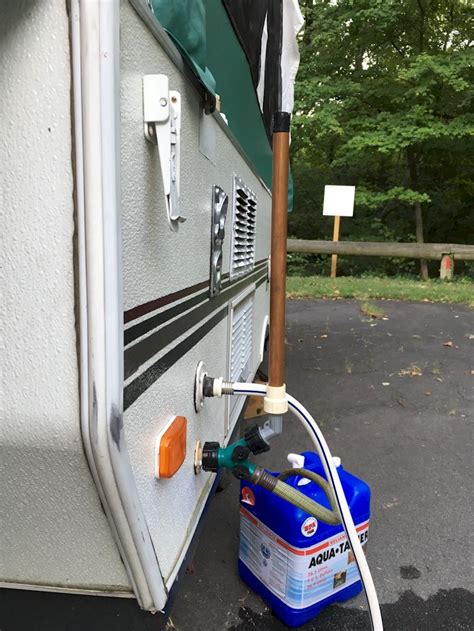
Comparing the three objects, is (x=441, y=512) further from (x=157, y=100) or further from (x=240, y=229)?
(x=157, y=100)

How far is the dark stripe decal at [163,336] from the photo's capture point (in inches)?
38.5

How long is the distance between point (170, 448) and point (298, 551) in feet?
2.96

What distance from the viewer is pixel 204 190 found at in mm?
1491

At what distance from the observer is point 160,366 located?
3.79ft

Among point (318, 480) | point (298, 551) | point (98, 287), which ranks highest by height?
point (98, 287)

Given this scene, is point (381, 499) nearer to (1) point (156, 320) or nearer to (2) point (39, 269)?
(1) point (156, 320)

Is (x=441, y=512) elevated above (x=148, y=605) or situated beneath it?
situated beneath

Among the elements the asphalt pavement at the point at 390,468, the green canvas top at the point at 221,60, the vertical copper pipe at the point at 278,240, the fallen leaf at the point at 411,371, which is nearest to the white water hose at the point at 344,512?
the vertical copper pipe at the point at 278,240

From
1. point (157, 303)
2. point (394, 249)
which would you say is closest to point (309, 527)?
point (157, 303)

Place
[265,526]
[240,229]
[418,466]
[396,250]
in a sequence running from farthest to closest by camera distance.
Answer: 1. [396,250]
2. [418,466]
3. [240,229]
4. [265,526]

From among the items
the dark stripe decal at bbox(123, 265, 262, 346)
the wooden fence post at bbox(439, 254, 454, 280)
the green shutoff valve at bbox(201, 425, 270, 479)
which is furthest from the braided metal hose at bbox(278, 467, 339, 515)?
the wooden fence post at bbox(439, 254, 454, 280)

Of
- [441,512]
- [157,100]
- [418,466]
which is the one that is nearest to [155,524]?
[157,100]

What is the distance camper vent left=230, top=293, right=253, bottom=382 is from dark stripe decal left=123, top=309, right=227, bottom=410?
625mm

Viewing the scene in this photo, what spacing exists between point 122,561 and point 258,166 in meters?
2.21
